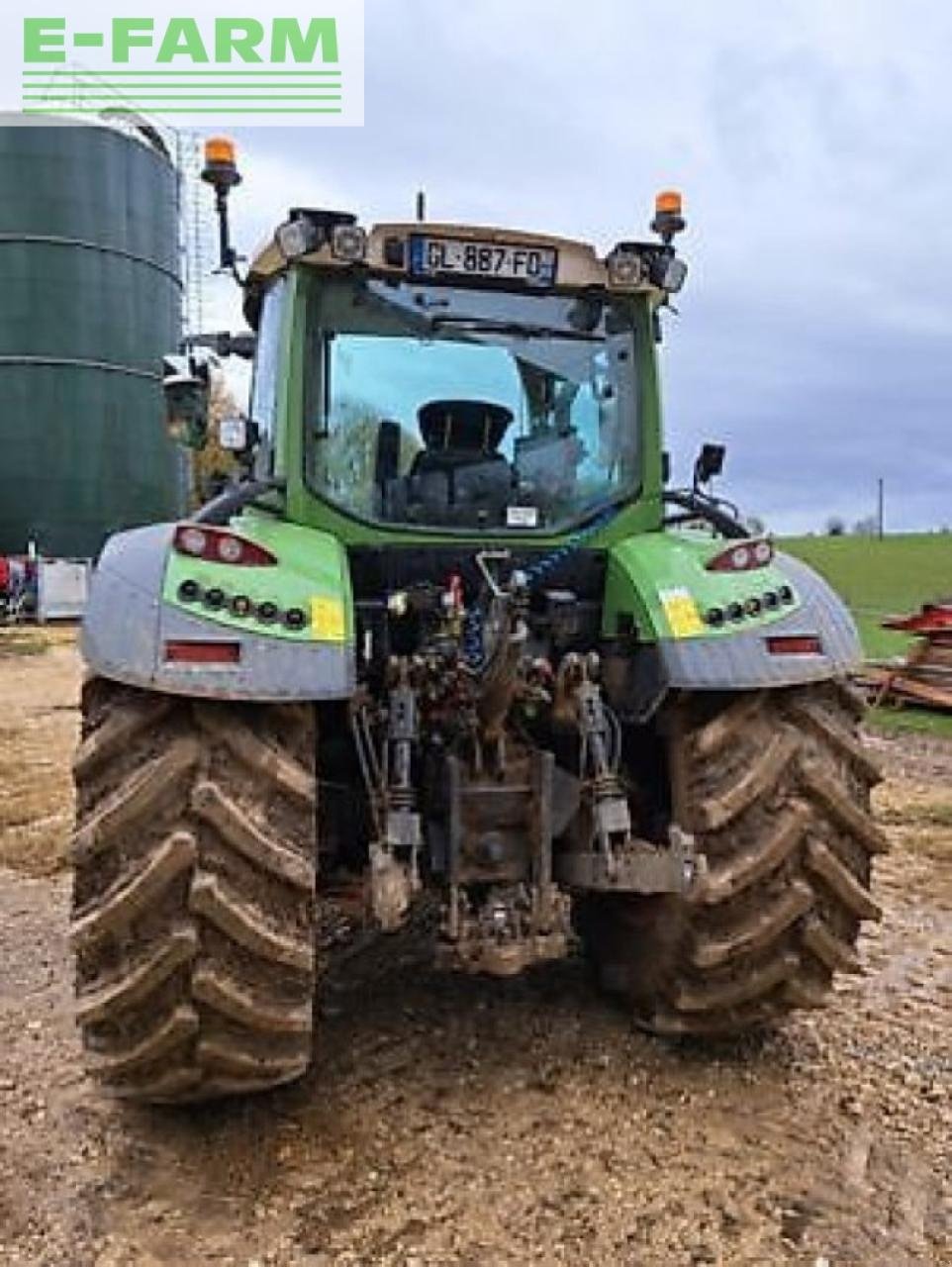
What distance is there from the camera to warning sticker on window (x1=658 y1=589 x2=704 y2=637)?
371 centimetres

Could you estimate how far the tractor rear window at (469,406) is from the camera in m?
4.05

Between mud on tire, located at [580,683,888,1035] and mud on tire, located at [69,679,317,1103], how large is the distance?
1067mm

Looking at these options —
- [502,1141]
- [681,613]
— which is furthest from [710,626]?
[502,1141]

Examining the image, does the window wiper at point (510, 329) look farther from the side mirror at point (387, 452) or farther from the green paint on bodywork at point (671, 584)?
the green paint on bodywork at point (671, 584)

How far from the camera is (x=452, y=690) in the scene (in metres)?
3.80

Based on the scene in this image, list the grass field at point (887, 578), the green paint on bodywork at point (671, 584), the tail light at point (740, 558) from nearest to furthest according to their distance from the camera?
the green paint on bodywork at point (671, 584) < the tail light at point (740, 558) < the grass field at point (887, 578)

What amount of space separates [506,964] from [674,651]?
0.95 meters

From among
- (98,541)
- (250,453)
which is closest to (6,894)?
(250,453)

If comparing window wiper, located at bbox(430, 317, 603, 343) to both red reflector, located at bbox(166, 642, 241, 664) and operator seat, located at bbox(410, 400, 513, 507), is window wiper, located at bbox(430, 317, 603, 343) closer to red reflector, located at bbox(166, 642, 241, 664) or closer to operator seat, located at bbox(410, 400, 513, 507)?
operator seat, located at bbox(410, 400, 513, 507)

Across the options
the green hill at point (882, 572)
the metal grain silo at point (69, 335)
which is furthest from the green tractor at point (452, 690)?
the metal grain silo at point (69, 335)

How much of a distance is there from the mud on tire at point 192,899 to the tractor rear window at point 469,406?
1011 mm

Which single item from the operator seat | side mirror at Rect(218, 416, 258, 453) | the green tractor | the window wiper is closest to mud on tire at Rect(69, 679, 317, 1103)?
the green tractor

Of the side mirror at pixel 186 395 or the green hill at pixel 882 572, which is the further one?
the green hill at pixel 882 572

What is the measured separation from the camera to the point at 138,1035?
3.25m
